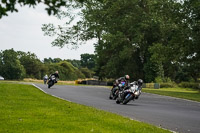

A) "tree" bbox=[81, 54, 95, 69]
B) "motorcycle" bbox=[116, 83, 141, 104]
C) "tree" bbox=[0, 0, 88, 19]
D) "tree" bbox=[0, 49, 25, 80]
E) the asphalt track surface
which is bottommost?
the asphalt track surface

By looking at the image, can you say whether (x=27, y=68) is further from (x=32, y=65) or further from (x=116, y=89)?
(x=116, y=89)

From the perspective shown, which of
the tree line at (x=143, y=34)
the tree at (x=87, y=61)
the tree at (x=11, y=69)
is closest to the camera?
the tree line at (x=143, y=34)

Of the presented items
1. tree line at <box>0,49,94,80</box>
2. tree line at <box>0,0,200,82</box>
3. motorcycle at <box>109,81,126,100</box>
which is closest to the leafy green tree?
tree line at <box>0,49,94,80</box>

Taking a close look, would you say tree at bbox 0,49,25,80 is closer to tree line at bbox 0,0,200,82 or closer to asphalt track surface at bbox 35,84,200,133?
tree line at bbox 0,0,200,82

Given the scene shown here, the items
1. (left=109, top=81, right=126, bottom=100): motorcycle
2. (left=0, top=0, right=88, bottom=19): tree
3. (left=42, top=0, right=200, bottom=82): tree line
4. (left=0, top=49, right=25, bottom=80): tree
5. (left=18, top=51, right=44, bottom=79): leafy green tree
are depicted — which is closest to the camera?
(left=0, top=0, right=88, bottom=19): tree

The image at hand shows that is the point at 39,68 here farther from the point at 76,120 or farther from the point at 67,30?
the point at 76,120

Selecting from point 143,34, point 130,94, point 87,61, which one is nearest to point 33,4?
point 130,94

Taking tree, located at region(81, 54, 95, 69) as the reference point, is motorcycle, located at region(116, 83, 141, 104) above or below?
below

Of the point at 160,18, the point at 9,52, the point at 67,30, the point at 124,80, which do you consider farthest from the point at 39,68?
the point at 124,80

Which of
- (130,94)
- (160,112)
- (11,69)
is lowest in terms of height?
(160,112)

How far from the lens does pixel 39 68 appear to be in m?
126

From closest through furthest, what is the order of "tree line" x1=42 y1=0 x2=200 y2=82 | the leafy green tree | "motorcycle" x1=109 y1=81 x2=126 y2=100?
"motorcycle" x1=109 y1=81 x2=126 y2=100
"tree line" x1=42 y1=0 x2=200 y2=82
the leafy green tree

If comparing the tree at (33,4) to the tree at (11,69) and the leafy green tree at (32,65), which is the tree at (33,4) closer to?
the tree at (11,69)

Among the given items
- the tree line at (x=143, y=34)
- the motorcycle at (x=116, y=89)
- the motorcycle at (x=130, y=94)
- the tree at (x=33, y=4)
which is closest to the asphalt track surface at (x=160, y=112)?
the motorcycle at (x=130, y=94)
